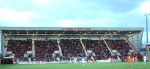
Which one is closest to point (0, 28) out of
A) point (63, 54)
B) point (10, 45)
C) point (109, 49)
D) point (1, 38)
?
point (1, 38)

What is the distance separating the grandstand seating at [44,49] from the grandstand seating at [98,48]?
819cm

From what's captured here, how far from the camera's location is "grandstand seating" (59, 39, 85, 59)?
257 feet

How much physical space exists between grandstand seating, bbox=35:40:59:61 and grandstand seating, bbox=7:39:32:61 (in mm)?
2067

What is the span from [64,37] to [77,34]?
3.57m

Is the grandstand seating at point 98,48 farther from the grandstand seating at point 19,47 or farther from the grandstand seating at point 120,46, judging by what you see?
the grandstand seating at point 19,47

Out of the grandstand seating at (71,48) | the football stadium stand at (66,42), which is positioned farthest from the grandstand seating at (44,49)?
the grandstand seating at (71,48)

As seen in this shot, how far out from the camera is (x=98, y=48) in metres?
82.1

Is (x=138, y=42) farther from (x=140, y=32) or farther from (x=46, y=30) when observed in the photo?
(x=46, y=30)

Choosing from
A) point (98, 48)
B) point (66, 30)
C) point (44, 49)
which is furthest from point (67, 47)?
point (98, 48)

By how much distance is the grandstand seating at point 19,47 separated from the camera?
2973 inches

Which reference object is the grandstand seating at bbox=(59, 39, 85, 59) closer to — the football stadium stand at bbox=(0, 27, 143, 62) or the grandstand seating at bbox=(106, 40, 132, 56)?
the football stadium stand at bbox=(0, 27, 143, 62)

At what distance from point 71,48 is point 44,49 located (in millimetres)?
6853

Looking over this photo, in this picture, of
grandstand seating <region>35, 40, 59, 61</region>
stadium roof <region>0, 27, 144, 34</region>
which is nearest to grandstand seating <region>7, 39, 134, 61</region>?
grandstand seating <region>35, 40, 59, 61</region>

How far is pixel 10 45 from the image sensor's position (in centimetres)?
7844
